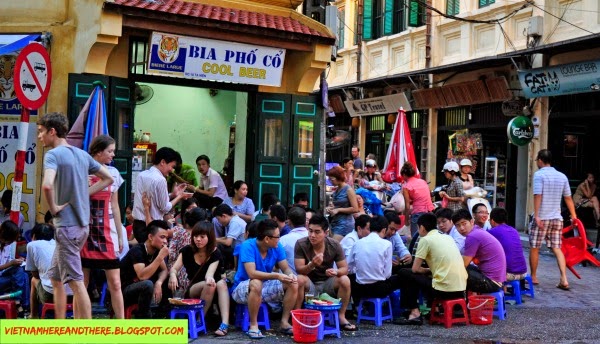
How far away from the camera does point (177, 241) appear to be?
30.6 ft

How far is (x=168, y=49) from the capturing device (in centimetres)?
1317

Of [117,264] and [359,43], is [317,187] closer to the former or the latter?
[117,264]

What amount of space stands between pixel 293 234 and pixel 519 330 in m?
2.72

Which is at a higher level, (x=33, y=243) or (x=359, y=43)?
(x=359, y=43)

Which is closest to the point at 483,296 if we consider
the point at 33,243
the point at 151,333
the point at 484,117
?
the point at 33,243

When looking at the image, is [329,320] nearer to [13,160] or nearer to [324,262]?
[324,262]

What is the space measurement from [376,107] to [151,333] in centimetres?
2349

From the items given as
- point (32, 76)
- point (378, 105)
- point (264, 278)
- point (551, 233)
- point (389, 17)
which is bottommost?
point (264, 278)

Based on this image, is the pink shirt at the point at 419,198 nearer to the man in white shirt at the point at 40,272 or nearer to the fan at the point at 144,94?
the man in white shirt at the point at 40,272

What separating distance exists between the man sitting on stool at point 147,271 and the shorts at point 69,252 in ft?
4.16

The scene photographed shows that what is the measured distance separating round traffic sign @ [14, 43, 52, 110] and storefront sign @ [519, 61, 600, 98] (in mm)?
11453

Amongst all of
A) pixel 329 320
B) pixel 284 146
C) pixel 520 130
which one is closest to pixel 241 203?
pixel 284 146

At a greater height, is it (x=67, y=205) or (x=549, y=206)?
(x=67, y=205)

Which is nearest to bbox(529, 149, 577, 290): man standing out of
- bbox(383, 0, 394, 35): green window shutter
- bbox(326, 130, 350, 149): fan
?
bbox(383, 0, 394, 35): green window shutter
